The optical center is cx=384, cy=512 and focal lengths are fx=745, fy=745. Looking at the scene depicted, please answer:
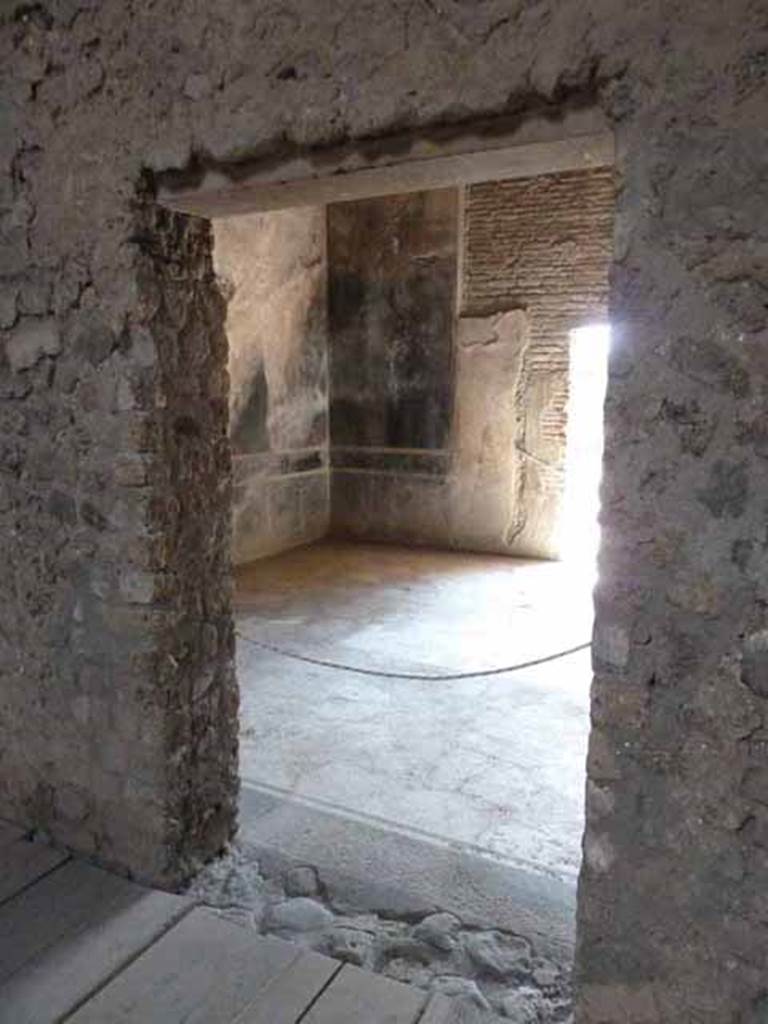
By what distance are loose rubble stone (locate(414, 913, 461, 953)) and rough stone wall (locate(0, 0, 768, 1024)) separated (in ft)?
1.33

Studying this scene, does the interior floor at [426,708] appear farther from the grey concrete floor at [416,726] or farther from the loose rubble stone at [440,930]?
the loose rubble stone at [440,930]

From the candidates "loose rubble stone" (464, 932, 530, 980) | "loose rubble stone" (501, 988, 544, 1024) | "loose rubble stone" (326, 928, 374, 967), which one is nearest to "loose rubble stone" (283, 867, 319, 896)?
"loose rubble stone" (326, 928, 374, 967)

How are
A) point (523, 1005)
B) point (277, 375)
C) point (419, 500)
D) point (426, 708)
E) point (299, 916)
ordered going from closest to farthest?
point (523, 1005), point (299, 916), point (426, 708), point (277, 375), point (419, 500)

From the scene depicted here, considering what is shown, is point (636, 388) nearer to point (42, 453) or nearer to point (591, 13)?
point (591, 13)

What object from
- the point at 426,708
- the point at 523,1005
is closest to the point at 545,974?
the point at 523,1005

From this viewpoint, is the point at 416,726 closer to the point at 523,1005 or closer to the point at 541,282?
the point at 523,1005

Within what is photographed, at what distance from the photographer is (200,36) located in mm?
1590

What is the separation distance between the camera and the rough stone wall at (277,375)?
6016 mm

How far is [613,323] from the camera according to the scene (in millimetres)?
1286

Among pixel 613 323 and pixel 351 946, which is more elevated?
pixel 613 323

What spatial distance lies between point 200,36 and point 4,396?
1.03m

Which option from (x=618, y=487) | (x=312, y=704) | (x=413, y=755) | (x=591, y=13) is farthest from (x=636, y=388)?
(x=312, y=704)

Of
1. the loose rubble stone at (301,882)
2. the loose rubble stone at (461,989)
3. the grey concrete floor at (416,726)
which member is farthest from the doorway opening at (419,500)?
the loose rubble stone at (461,989)

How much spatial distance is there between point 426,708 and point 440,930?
142 centimetres
